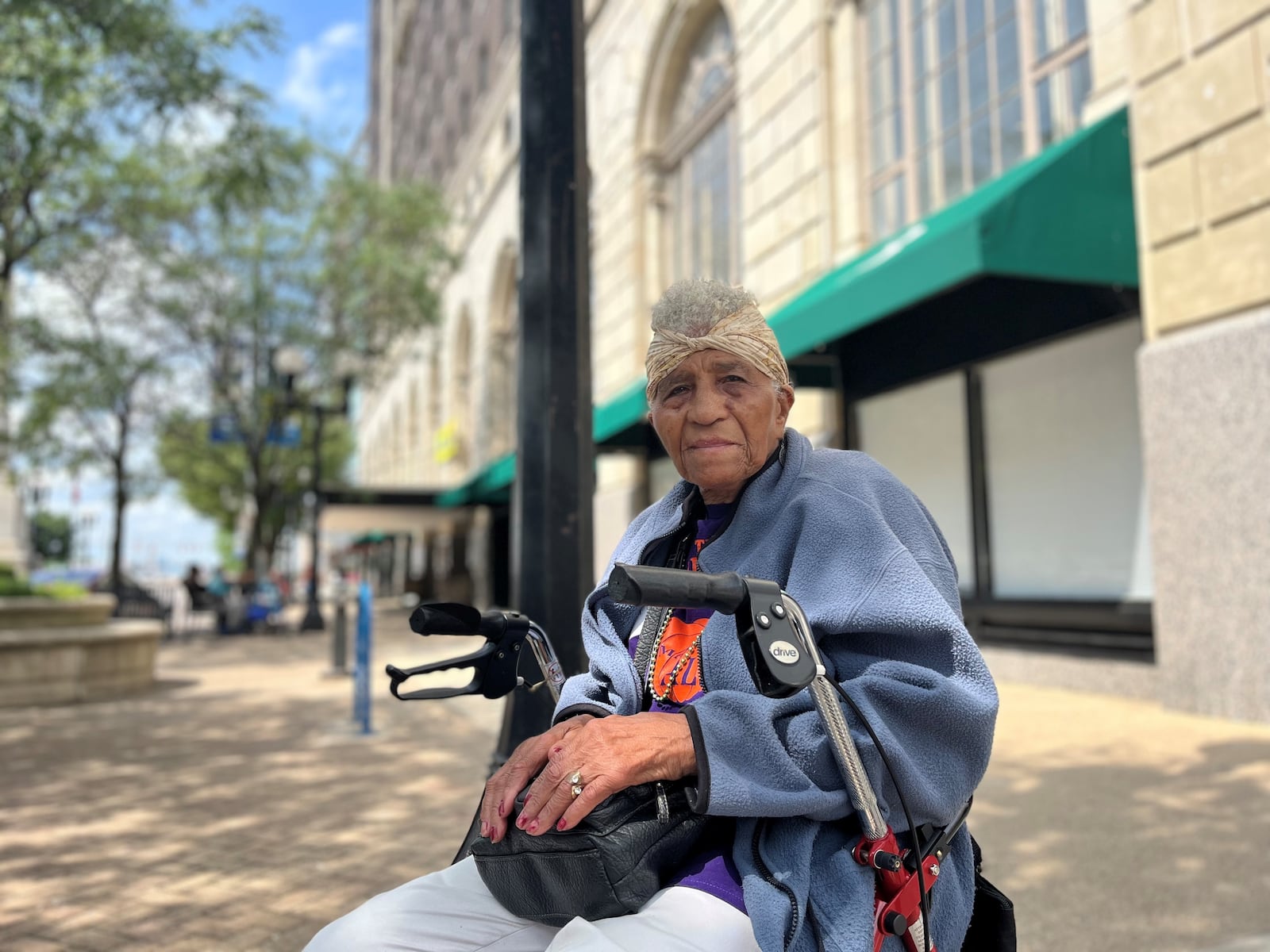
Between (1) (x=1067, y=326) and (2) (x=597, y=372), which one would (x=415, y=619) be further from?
(2) (x=597, y=372)

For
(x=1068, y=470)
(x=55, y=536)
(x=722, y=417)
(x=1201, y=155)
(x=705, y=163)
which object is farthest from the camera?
(x=55, y=536)

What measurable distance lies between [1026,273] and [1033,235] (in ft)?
1.01

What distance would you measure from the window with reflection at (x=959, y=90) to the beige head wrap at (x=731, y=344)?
808 centimetres

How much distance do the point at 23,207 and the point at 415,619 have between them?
36.4 ft

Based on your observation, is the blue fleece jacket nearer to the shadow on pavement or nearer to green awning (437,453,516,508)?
the shadow on pavement

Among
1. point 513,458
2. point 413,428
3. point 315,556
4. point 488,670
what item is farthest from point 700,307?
point 413,428

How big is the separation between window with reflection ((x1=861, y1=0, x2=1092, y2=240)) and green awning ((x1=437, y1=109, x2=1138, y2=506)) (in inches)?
52.0

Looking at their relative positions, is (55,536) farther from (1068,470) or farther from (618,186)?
(1068,470)

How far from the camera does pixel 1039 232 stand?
280 inches

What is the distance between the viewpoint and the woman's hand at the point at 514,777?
1.61 m

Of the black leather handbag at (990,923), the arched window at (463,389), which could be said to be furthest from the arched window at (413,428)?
the black leather handbag at (990,923)

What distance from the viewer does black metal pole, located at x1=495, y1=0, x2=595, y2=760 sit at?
3.20 m

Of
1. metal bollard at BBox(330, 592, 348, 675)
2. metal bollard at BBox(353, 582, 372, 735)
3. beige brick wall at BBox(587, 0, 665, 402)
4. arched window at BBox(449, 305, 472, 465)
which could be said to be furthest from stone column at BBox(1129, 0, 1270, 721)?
arched window at BBox(449, 305, 472, 465)

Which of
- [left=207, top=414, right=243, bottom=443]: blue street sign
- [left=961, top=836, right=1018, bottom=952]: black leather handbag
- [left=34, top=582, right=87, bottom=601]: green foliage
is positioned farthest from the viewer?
[left=207, top=414, right=243, bottom=443]: blue street sign
